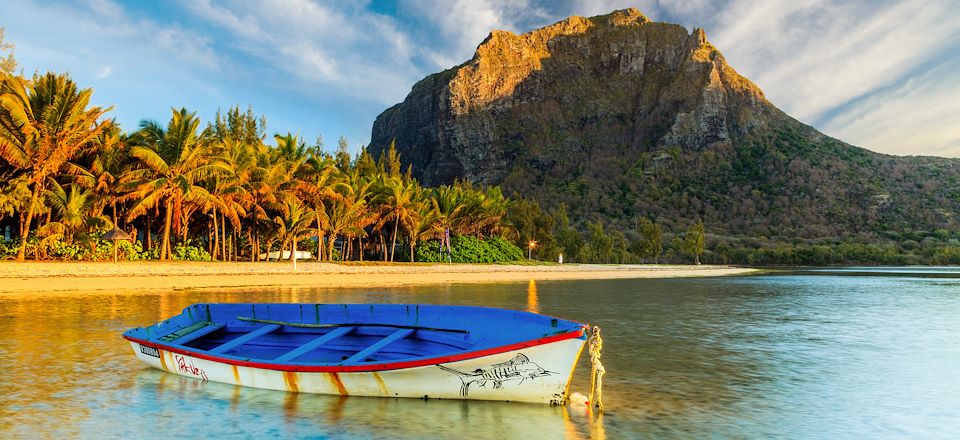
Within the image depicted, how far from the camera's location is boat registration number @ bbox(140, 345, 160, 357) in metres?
9.59

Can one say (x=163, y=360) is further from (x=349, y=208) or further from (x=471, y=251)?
(x=471, y=251)

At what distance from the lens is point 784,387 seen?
941 centimetres

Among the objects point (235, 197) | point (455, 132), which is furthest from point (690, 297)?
point (455, 132)

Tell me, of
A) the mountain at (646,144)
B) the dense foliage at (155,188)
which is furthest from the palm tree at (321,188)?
the mountain at (646,144)

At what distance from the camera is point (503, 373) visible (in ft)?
24.5

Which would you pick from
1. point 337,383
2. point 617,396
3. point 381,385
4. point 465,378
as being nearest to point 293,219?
point 337,383

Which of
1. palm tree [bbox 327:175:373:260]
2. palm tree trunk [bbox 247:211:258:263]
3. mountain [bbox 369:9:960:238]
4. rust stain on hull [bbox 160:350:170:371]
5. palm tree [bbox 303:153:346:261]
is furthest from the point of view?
mountain [bbox 369:9:960:238]

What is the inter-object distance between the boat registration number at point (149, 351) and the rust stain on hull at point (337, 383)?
3.64 metres

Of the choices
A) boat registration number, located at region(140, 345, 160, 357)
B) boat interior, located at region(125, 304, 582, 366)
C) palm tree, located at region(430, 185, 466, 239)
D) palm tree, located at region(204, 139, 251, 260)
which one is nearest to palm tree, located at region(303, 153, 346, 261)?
palm tree, located at region(204, 139, 251, 260)

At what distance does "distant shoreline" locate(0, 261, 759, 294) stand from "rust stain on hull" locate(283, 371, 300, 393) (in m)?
22.6

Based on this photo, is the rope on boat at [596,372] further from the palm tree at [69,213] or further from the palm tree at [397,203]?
the palm tree at [397,203]

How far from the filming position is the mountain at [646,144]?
108000 millimetres

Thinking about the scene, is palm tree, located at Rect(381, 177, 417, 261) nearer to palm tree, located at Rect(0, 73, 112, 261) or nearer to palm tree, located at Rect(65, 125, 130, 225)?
palm tree, located at Rect(65, 125, 130, 225)

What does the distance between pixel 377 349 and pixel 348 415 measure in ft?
4.24
